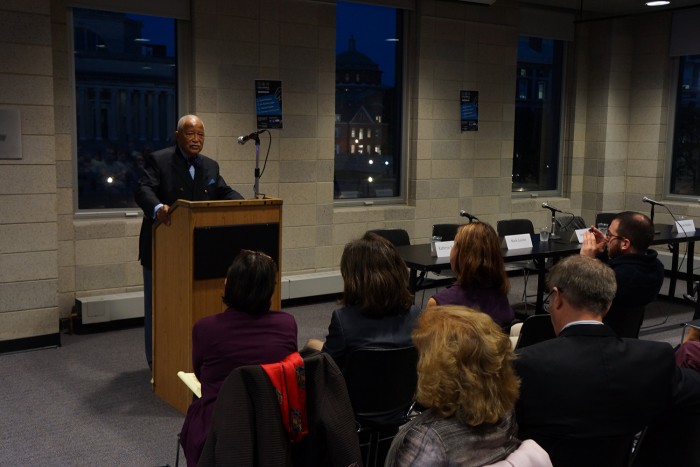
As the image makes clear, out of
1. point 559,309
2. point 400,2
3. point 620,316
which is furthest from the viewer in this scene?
point 400,2

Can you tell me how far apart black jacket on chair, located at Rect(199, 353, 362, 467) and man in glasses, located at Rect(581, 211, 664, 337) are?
209cm

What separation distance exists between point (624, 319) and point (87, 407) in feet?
10.2

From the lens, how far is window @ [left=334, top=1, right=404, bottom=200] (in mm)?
7789

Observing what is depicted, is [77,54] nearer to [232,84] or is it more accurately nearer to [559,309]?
[232,84]

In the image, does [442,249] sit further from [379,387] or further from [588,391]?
[588,391]

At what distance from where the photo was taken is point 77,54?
6.18m

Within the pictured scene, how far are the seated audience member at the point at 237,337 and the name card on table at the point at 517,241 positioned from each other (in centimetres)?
367

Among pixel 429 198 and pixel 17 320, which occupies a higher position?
pixel 429 198

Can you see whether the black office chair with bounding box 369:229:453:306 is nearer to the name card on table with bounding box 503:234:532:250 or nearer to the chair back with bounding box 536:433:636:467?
the name card on table with bounding box 503:234:532:250

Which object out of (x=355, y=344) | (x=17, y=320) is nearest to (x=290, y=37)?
(x=17, y=320)

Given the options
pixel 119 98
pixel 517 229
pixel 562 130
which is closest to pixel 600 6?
pixel 562 130

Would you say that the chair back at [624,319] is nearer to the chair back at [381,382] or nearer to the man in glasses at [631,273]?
the man in glasses at [631,273]

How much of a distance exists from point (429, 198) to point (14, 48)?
14.3 ft

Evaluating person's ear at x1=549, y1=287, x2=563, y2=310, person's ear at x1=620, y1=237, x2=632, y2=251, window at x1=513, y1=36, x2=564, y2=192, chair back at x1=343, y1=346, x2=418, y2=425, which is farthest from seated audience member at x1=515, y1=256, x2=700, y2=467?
window at x1=513, y1=36, x2=564, y2=192
